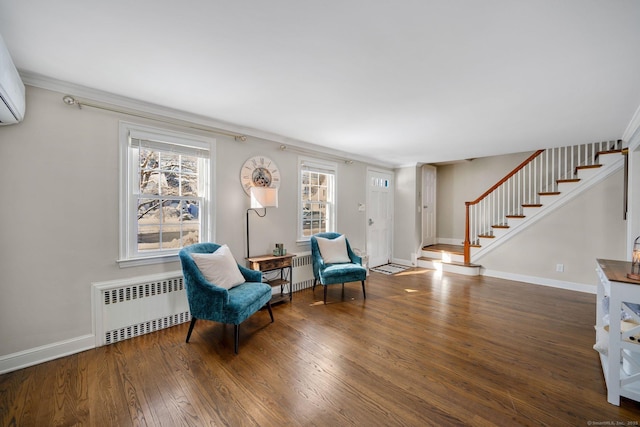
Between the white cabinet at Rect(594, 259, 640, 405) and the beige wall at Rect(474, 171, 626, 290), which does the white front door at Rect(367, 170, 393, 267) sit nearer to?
the beige wall at Rect(474, 171, 626, 290)

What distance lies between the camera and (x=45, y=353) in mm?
2191

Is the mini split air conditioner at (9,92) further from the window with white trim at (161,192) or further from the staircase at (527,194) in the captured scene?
the staircase at (527,194)

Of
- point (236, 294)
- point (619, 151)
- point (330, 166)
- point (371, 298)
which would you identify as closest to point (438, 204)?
point (619, 151)

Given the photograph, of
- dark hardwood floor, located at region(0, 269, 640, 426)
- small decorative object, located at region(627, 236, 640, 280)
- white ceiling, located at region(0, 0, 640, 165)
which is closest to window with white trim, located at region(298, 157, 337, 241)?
white ceiling, located at region(0, 0, 640, 165)

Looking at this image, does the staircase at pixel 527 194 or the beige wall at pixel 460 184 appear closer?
the staircase at pixel 527 194

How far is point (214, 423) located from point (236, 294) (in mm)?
1132

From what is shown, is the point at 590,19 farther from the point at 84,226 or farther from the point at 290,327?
the point at 84,226

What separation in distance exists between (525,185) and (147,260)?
657 cm

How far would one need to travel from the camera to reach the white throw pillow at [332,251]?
4.00 metres

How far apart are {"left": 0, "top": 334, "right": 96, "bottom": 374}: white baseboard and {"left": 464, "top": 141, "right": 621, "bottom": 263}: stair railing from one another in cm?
599

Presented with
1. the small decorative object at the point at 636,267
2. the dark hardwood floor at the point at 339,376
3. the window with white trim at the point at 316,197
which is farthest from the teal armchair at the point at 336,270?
the small decorative object at the point at 636,267

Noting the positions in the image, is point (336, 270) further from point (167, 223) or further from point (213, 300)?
point (167, 223)

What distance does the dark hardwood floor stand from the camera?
1.63m

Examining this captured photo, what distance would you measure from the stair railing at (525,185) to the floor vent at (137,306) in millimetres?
5268
